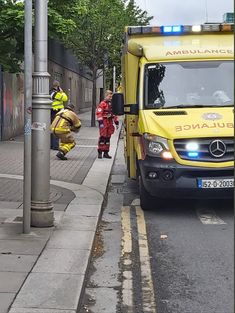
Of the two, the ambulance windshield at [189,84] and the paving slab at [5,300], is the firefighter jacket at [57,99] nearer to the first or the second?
the ambulance windshield at [189,84]

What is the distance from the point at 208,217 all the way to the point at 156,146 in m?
1.32

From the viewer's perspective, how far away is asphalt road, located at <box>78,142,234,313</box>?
15.9ft

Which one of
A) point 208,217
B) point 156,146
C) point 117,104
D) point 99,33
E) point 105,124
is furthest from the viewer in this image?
point 99,33

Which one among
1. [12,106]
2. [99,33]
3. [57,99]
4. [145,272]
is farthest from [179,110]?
[99,33]

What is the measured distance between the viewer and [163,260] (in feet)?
19.9

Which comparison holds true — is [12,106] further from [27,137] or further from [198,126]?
[27,137]

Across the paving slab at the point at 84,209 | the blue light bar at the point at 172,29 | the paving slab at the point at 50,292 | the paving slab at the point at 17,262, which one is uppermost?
the blue light bar at the point at 172,29

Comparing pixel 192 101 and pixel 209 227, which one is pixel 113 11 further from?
pixel 209 227

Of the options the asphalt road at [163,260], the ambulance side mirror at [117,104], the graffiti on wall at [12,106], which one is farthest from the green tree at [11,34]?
the asphalt road at [163,260]

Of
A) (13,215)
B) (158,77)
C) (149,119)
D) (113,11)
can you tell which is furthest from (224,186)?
(113,11)

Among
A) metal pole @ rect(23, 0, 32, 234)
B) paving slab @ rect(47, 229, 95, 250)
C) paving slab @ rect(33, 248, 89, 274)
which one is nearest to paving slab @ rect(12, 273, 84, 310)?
paving slab @ rect(33, 248, 89, 274)

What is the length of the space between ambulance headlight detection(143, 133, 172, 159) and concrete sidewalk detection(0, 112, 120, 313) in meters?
1.19

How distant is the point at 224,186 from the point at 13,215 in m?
2.98

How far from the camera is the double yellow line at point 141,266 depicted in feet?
15.9
